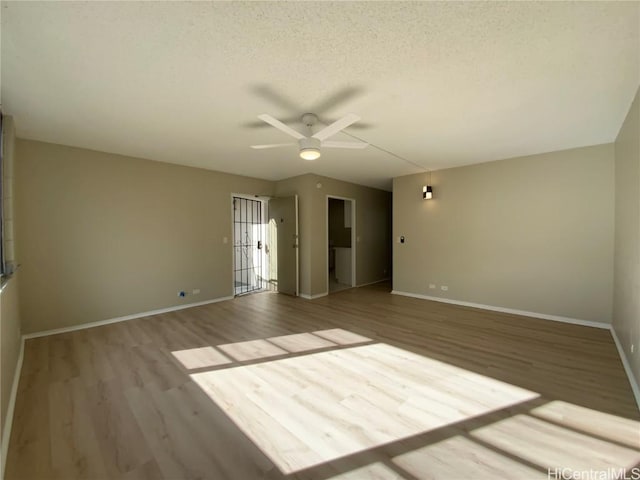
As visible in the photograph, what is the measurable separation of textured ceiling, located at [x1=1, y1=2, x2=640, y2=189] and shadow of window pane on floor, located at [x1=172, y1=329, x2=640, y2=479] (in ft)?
8.37

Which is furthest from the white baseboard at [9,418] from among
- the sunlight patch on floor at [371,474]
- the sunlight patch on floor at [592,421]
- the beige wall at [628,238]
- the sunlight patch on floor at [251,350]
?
the beige wall at [628,238]

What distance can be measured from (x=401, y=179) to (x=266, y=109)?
3811mm

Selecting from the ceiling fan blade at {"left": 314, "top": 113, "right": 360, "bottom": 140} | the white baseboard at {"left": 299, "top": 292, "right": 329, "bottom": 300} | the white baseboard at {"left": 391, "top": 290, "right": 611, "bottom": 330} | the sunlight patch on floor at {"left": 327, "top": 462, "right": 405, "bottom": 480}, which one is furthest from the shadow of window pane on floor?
the white baseboard at {"left": 299, "top": 292, "right": 329, "bottom": 300}

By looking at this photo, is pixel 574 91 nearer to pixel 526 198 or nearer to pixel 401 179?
pixel 526 198

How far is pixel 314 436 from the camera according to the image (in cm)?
171

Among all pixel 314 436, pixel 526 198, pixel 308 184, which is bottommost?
pixel 314 436

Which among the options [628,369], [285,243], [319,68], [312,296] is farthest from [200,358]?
[628,369]

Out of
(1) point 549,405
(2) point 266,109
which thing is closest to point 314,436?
(1) point 549,405

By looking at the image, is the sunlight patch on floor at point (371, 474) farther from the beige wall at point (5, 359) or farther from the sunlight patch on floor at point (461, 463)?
the beige wall at point (5, 359)

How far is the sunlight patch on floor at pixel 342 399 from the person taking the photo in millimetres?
1674

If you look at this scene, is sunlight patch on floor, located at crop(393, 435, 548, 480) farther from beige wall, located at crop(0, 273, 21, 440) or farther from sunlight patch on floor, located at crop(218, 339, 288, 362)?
beige wall, located at crop(0, 273, 21, 440)

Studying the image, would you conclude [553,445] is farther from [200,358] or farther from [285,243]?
[285,243]

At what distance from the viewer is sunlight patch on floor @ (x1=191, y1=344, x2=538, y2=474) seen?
1.67m

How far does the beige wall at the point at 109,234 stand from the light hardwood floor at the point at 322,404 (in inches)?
23.1
